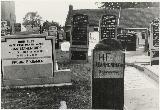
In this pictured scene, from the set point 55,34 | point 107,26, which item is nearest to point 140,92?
point 107,26

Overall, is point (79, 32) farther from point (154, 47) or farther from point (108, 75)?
point (108, 75)

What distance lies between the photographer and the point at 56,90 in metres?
9.48

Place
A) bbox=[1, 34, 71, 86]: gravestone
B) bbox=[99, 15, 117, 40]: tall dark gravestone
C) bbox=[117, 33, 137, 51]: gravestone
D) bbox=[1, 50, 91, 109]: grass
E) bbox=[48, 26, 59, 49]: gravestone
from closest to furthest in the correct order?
bbox=[1, 50, 91, 109]: grass, bbox=[1, 34, 71, 86]: gravestone, bbox=[99, 15, 117, 40]: tall dark gravestone, bbox=[117, 33, 137, 51]: gravestone, bbox=[48, 26, 59, 49]: gravestone

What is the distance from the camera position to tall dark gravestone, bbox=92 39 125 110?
20.3 ft

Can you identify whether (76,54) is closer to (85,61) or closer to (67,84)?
(85,61)

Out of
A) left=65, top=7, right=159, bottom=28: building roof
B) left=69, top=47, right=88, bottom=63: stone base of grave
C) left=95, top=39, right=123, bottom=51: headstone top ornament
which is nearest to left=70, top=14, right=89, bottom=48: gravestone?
left=69, top=47, right=88, bottom=63: stone base of grave

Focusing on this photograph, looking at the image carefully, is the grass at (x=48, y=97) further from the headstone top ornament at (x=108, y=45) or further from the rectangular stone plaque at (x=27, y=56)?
the headstone top ornament at (x=108, y=45)

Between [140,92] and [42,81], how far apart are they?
3098 mm

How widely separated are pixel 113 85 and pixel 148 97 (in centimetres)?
210

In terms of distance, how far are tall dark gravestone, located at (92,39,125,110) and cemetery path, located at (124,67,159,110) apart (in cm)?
83

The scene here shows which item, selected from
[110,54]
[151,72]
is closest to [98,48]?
[110,54]

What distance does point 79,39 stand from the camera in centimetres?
1711

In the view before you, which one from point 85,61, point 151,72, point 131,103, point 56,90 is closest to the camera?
point 131,103

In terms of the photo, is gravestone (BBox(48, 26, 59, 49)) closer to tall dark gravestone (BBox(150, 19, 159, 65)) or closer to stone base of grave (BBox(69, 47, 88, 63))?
stone base of grave (BBox(69, 47, 88, 63))
